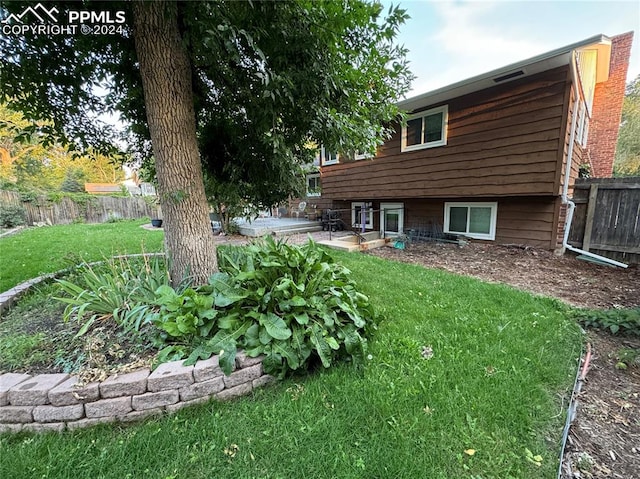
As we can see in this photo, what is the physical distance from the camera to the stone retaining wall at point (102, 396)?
1.51 metres

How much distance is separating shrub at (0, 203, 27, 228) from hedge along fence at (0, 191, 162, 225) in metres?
0.19

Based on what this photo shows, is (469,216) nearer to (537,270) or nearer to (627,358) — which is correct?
(537,270)

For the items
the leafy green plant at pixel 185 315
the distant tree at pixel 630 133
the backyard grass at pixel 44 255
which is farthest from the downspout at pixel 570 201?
the distant tree at pixel 630 133

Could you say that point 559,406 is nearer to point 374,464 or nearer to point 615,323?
point 374,464

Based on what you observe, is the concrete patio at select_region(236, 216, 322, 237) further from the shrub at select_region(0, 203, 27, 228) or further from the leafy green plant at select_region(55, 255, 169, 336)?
the shrub at select_region(0, 203, 27, 228)

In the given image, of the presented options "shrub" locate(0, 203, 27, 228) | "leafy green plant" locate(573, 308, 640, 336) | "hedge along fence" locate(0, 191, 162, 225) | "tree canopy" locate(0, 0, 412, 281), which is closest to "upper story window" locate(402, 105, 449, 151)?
"tree canopy" locate(0, 0, 412, 281)

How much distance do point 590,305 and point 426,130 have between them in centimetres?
488

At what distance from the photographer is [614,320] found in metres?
2.60

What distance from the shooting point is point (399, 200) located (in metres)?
7.78

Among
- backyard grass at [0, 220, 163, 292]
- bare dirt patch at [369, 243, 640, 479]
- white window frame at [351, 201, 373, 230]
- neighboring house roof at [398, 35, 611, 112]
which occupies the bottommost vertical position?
bare dirt patch at [369, 243, 640, 479]

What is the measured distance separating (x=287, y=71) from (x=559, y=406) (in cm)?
315

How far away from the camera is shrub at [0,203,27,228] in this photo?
10.6m

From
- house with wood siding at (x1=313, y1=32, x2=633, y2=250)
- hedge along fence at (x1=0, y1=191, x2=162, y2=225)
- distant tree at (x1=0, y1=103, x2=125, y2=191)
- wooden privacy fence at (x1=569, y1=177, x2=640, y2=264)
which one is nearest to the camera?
house with wood siding at (x1=313, y1=32, x2=633, y2=250)

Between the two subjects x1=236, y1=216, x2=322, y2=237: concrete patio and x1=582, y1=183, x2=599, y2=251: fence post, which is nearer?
x1=582, y1=183, x2=599, y2=251: fence post
